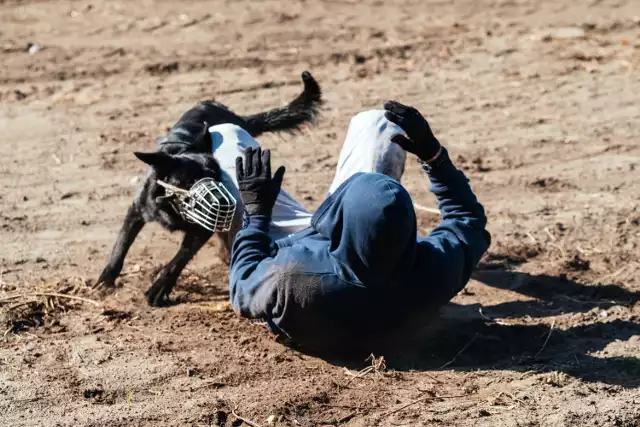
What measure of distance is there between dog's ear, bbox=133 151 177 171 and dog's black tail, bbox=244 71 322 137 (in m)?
1.42

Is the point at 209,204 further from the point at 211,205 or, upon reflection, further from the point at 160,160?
the point at 160,160

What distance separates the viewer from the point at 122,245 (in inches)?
231

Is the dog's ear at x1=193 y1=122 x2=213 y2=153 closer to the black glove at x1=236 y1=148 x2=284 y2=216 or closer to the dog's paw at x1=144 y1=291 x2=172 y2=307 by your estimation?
the dog's paw at x1=144 y1=291 x2=172 y2=307

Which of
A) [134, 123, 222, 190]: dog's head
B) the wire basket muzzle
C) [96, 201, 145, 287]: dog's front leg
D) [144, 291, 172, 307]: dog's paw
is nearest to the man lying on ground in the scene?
the wire basket muzzle

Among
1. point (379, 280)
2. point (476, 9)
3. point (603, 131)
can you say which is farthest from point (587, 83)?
point (379, 280)

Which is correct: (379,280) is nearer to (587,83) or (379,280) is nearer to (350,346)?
(350,346)

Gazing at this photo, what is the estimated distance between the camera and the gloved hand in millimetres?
4266

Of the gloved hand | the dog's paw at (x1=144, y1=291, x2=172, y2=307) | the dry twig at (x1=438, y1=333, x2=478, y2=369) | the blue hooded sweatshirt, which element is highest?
the gloved hand

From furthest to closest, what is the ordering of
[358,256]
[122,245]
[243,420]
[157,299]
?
[122,245]
[157,299]
[243,420]
[358,256]

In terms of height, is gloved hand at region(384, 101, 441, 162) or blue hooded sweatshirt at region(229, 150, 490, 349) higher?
gloved hand at region(384, 101, 441, 162)

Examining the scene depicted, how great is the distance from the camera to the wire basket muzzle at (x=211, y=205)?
506cm

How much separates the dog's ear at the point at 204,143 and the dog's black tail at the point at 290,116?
4.09 feet

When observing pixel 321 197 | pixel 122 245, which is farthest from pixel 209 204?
pixel 321 197

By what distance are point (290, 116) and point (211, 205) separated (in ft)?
6.75
